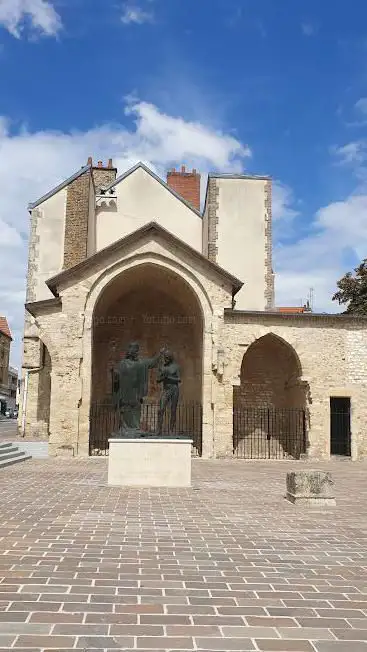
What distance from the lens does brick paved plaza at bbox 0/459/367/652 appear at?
3496mm

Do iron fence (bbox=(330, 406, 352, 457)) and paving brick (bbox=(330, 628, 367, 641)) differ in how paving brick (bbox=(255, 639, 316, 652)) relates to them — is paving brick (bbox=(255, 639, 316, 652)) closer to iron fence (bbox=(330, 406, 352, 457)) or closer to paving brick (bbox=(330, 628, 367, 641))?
paving brick (bbox=(330, 628, 367, 641))

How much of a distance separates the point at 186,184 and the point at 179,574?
3024cm

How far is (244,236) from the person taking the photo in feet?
85.6

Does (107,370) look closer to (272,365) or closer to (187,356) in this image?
(187,356)

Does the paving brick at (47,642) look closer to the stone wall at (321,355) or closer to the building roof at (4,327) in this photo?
the stone wall at (321,355)

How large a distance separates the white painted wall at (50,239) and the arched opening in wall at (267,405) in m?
9.00

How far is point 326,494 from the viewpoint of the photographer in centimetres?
908

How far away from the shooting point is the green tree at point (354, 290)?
30031mm

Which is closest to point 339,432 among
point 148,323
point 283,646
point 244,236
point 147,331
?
point 147,331

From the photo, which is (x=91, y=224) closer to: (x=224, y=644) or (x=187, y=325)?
(x=187, y=325)

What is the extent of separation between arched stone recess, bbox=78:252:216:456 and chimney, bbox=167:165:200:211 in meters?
11.1

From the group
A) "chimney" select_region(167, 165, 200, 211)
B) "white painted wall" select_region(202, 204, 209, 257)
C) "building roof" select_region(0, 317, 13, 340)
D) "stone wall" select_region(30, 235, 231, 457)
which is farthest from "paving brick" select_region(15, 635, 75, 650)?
"building roof" select_region(0, 317, 13, 340)

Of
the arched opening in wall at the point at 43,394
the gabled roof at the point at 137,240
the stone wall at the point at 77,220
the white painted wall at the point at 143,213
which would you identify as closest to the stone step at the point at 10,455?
the gabled roof at the point at 137,240

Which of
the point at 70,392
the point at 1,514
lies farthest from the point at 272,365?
the point at 1,514
